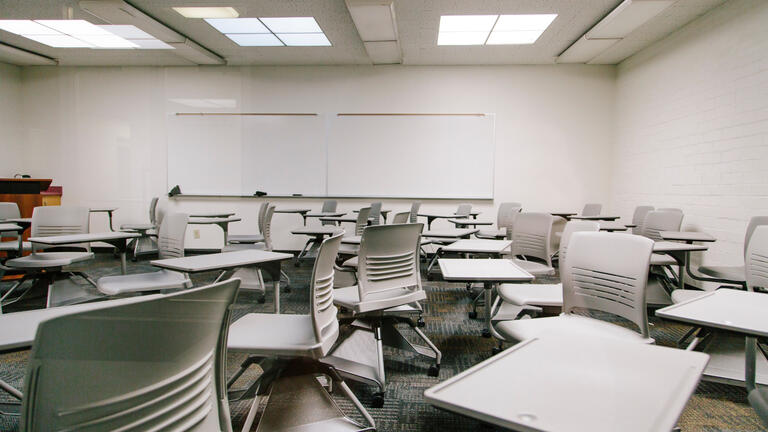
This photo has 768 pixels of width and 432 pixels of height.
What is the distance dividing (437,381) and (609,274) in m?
1.14

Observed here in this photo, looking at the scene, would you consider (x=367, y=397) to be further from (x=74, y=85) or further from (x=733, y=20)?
(x=74, y=85)

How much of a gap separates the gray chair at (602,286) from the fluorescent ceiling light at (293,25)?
14.8 ft

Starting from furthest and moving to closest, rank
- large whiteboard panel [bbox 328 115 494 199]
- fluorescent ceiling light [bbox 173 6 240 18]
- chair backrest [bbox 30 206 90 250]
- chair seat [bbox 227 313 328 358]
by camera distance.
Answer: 1. large whiteboard panel [bbox 328 115 494 199]
2. fluorescent ceiling light [bbox 173 6 240 18]
3. chair backrest [bbox 30 206 90 250]
4. chair seat [bbox 227 313 328 358]

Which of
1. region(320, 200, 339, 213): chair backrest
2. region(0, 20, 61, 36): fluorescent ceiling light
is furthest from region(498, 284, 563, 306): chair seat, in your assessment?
region(0, 20, 61, 36): fluorescent ceiling light

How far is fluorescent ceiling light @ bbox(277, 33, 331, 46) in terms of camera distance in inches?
219

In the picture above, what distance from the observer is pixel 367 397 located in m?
2.18

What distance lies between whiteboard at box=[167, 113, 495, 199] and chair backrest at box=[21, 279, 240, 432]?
595 centimetres

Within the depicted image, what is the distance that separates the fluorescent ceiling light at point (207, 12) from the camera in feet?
15.5

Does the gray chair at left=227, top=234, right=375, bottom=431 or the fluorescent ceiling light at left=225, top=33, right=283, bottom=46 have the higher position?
the fluorescent ceiling light at left=225, top=33, right=283, bottom=46

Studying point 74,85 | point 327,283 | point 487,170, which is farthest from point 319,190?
point 327,283

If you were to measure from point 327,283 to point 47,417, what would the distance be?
1.14 m

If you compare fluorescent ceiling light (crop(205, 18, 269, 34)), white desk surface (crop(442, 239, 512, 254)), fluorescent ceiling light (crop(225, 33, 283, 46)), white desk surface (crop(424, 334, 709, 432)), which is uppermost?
fluorescent ceiling light (crop(225, 33, 283, 46))

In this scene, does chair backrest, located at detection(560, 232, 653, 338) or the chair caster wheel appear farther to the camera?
the chair caster wheel

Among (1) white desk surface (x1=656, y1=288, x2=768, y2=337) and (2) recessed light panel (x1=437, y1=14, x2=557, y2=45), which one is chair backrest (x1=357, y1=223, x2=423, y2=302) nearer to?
(1) white desk surface (x1=656, y1=288, x2=768, y2=337)
